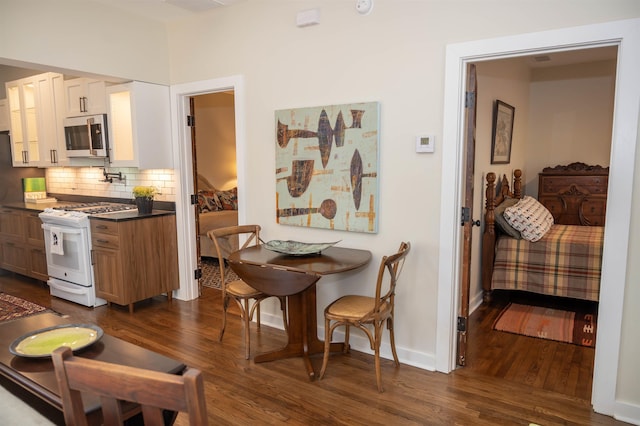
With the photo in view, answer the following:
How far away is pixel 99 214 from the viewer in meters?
4.07

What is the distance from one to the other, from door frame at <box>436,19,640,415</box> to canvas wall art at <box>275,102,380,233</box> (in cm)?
52

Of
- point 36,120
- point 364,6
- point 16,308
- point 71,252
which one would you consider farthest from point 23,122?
point 364,6

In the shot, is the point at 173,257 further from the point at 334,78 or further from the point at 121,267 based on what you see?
the point at 334,78

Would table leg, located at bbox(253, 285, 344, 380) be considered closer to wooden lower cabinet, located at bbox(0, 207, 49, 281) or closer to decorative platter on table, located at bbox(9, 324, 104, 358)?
decorative platter on table, located at bbox(9, 324, 104, 358)

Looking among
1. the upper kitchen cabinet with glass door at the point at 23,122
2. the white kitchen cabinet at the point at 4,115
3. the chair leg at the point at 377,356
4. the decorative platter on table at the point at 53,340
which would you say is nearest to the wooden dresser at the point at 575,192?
the chair leg at the point at 377,356

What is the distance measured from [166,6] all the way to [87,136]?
1.54m

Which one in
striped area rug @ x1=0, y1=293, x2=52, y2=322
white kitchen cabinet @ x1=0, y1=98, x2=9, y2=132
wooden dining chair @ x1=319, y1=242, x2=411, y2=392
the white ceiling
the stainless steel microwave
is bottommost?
striped area rug @ x1=0, y1=293, x2=52, y2=322

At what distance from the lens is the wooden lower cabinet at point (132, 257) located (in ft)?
12.8

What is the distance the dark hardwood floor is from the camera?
241 centimetres

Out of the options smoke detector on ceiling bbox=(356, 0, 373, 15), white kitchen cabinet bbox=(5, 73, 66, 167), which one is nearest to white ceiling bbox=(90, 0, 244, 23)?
smoke detector on ceiling bbox=(356, 0, 373, 15)

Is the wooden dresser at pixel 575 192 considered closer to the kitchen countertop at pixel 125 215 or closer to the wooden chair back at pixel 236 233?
the wooden chair back at pixel 236 233

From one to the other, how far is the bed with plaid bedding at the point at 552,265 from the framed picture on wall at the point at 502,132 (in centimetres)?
94

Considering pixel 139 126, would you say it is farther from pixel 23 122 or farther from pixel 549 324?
pixel 549 324

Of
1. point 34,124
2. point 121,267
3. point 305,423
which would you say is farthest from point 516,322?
point 34,124
